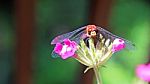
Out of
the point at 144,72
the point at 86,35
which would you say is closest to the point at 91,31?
the point at 86,35

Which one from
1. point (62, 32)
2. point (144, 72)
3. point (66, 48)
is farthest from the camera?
point (62, 32)

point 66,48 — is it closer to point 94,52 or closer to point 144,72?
point 94,52

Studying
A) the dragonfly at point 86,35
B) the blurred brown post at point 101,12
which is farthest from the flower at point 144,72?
the blurred brown post at point 101,12

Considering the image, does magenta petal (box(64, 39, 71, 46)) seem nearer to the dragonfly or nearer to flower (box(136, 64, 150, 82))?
the dragonfly

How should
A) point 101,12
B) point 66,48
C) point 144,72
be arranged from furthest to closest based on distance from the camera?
point 101,12
point 144,72
point 66,48

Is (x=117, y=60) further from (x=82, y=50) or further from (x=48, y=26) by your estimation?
(x=82, y=50)

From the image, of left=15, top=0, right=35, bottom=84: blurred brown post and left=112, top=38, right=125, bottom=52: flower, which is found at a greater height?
left=112, top=38, right=125, bottom=52: flower

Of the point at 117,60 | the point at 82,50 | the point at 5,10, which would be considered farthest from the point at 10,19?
the point at 82,50

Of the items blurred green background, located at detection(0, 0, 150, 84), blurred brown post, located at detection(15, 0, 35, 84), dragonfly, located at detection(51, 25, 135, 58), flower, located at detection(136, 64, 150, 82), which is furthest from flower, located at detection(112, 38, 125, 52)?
blurred green background, located at detection(0, 0, 150, 84)
